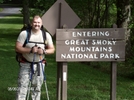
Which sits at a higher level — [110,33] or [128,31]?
[128,31]

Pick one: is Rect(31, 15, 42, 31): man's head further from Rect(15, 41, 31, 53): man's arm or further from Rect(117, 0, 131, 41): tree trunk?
Rect(117, 0, 131, 41): tree trunk

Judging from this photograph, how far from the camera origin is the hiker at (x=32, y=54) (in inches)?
249

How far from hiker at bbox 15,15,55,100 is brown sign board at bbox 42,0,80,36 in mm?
731

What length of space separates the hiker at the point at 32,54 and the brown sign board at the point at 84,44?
277 mm

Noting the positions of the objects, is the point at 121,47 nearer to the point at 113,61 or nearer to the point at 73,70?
the point at 113,61

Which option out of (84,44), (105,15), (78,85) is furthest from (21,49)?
(105,15)

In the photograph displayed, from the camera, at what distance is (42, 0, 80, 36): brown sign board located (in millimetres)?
7176

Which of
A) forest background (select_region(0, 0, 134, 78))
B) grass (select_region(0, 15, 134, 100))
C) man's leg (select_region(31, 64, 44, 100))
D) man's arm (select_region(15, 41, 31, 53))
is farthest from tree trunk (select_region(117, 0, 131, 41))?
man's arm (select_region(15, 41, 31, 53))

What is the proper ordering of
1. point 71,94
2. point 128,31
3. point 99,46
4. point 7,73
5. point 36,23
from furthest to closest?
point 128,31 < point 7,73 < point 71,94 < point 99,46 < point 36,23

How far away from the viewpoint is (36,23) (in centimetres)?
634

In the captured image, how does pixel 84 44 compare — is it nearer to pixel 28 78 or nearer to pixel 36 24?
pixel 36 24

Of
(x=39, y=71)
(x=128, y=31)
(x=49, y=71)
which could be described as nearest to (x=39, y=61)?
(x=39, y=71)

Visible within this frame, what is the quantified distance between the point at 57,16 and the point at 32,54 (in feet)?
3.88

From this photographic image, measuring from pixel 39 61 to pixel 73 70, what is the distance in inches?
289
